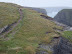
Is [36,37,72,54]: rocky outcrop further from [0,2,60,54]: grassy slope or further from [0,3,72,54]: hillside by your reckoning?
[0,2,60,54]: grassy slope

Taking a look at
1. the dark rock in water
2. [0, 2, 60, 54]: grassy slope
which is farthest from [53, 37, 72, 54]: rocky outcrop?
the dark rock in water

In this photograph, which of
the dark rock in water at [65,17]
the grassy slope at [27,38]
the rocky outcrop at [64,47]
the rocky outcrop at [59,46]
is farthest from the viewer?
the dark rock in water at [65,17]

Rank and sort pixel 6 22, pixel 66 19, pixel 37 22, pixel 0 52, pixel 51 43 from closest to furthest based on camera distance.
Answer: pixel 0 52, pixel 51 43, pixel 6 22, pixel 37 22, pixel 66 19

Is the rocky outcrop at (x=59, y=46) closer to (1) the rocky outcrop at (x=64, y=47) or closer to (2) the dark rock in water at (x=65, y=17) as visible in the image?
(1) the rocky outcrop at (x=64, y=47)

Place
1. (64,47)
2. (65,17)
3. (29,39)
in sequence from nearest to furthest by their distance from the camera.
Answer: (29,39)
(64,47)
(65,17)

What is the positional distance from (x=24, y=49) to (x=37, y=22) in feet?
108

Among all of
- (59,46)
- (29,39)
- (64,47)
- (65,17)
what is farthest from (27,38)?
(65,17)

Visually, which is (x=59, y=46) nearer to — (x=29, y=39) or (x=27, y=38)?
(x=29, y=39)

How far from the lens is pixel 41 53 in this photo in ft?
131

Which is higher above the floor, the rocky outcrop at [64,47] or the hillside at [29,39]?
the hillside at [29,39]

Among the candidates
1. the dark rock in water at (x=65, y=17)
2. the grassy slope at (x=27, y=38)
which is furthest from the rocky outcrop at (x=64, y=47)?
the dark rock in water at (x=65, y=17)

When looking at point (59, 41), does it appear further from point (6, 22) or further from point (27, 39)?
point (6, 22)

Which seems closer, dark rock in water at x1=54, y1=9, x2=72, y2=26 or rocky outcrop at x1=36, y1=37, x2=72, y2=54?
rocky outcrop at x1=36, y1=37, x2=72, y2=54

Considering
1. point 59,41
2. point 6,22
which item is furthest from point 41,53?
point 6,22
